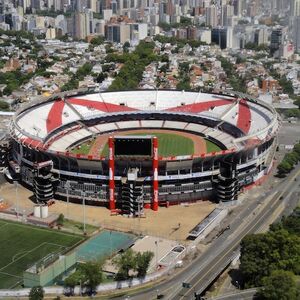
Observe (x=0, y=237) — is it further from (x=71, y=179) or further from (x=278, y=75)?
(x=278, y=75)

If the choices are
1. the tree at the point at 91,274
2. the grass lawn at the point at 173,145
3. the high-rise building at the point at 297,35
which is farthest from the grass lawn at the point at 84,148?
the high-rise building at the point at 297,35

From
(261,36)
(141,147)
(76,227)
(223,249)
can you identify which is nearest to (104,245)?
(76,227)

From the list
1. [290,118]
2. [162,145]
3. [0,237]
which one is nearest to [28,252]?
[0,237]

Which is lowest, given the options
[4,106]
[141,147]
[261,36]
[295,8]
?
[4,106]

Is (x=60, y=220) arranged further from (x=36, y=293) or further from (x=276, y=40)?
(x=276, y=40)

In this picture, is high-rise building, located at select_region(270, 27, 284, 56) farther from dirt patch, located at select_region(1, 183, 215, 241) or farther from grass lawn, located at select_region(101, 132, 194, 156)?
dirt patch, located at select_region(1, 183, 215, 241)
